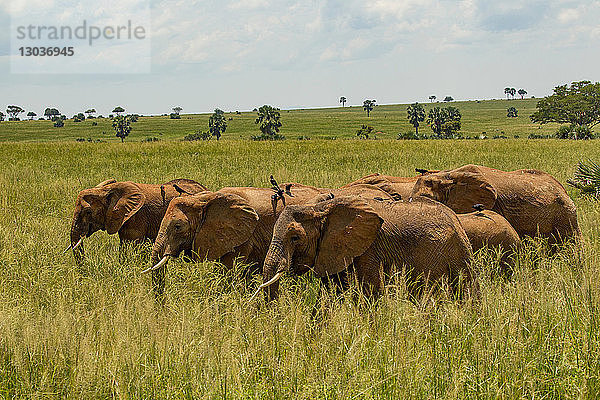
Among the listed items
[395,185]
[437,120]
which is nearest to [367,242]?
[395,185]

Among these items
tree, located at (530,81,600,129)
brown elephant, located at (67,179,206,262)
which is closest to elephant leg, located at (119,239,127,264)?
brown elephant, located at (67,179,206,262)

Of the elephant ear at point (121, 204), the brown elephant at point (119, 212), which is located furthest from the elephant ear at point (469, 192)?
the elephant ear at point (121, 204)

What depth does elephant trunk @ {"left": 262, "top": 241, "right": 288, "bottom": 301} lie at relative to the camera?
496 centimetres

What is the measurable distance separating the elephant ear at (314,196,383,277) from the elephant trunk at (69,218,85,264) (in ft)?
13.4

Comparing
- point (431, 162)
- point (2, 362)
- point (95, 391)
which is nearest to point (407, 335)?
→ point (95, 391)

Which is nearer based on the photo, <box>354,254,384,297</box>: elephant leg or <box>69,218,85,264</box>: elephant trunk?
<box>354,254,384,297</box>: elephant leg

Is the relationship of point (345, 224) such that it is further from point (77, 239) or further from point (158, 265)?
point (77, 239)

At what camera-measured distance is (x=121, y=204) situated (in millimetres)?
7805

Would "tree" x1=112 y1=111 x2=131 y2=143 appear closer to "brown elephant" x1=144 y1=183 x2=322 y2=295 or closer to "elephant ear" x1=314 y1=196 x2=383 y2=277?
"brown elephant" x1=144 y1=183 x2=322 y2=295

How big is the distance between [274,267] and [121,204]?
12.2 ft

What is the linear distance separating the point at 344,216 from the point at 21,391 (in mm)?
3008

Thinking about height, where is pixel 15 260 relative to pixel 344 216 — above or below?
below

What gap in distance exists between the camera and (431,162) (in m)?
21.4

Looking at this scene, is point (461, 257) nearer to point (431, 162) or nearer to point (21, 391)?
point (21, 391)
